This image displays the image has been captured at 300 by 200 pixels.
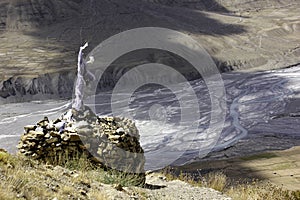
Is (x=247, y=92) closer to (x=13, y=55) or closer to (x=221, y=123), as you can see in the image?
(x=221, y=123)

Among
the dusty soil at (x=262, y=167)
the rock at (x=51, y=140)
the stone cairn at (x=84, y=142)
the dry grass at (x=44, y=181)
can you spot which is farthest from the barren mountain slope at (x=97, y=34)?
the dry grass at (x=44, y=181)

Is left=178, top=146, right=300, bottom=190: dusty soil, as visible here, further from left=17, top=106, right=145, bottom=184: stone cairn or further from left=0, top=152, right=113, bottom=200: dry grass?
left=0, top=152, right=113, bottom=200: dry grass

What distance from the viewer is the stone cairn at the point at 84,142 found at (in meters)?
7.64

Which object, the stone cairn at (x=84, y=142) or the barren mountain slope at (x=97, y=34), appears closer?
the stone cairn at (x=84, y=142)

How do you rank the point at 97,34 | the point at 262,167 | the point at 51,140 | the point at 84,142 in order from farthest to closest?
the point at 97,34
the point at 262,167
the point at 51,140
the point at 84,142

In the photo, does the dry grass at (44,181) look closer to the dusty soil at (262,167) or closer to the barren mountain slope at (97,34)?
the dusty soil at (262,167)

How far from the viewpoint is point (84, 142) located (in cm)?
761

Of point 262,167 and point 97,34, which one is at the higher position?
point 97,34

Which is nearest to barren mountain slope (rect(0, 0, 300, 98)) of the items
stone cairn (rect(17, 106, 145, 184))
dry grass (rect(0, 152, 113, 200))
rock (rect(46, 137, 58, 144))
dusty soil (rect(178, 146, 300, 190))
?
dusty soil (rect(178, 146, 300, 190))

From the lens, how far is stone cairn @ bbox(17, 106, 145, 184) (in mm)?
7645

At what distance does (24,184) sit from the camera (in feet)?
15.9

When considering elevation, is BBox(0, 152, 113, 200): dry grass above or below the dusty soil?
above

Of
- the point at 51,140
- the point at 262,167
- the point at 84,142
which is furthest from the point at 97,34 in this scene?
the point at 84,142

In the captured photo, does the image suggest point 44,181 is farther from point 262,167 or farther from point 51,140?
point 262,167
